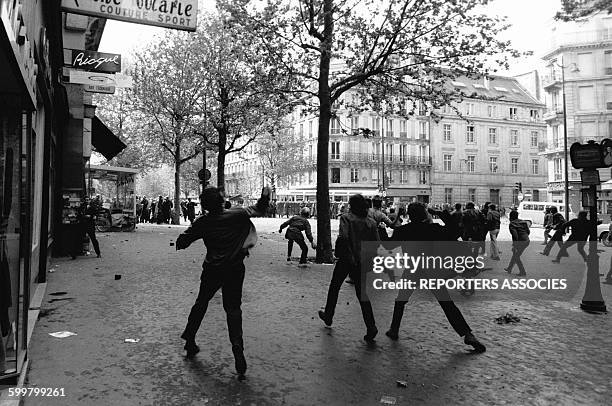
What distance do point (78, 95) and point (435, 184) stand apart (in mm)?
55810

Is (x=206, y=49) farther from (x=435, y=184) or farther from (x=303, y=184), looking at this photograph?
(x=435, y=184)

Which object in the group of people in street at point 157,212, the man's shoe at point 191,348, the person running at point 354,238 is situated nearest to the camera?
the man's shoe at point 191,348

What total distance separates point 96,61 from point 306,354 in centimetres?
820

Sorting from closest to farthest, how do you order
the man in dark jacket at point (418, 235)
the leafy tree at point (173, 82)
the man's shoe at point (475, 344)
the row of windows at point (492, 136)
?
the man's shoe at point (475, 344), the man in dark jacket at point (418, 235), the leafy tree at point (173, 82), the row of windows at point (492, 136)

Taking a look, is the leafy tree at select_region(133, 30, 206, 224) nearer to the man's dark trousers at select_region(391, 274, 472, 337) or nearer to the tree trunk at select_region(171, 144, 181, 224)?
the tree trunk at select_region(171, 144, 181, 224)

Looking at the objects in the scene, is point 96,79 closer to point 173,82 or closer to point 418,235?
point 418,235

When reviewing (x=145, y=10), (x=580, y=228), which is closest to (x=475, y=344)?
(x=145, y=10)

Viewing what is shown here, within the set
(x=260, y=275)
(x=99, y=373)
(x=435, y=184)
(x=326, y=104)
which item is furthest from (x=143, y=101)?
(x=435, y=184)

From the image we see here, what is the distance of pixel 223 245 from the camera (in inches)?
189

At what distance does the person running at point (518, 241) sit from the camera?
11492 millimetres

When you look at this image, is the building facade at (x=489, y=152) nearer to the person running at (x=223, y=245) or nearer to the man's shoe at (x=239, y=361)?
the person running at (x=223, y=245)

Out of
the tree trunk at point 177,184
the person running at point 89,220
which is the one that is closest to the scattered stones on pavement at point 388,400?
the person running at point 89,220

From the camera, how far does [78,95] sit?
12.4 meters

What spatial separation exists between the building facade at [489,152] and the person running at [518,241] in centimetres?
5198
